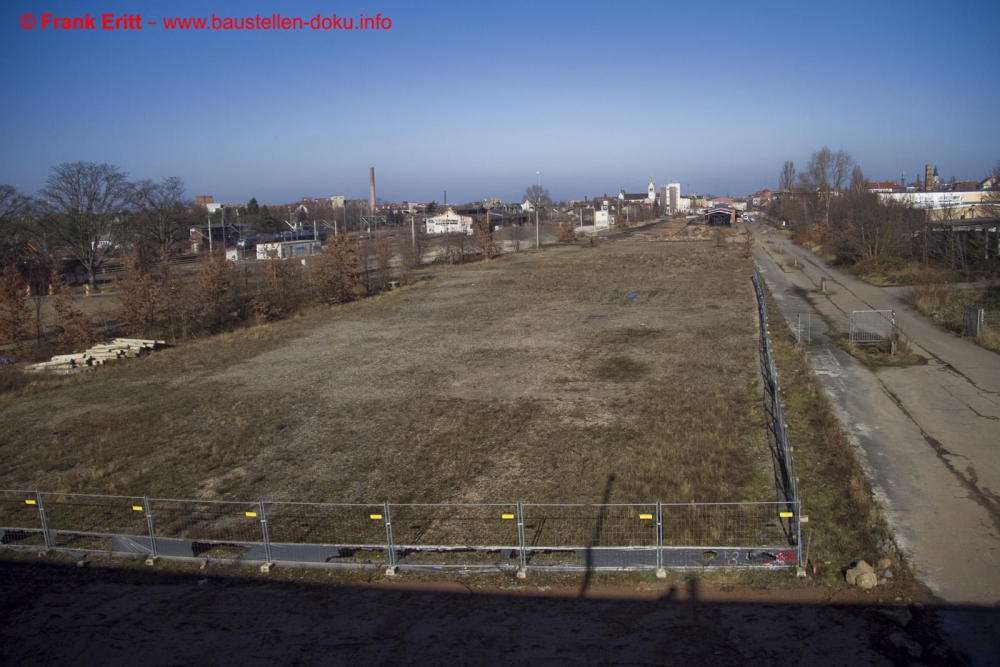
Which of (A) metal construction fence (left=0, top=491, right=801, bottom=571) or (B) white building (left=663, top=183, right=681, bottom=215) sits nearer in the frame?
(A) metal construction fence (left=0, top=491, right=801, bottom=571)

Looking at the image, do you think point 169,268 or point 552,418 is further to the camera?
point 169,268

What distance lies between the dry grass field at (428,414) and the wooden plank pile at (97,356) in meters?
1.04

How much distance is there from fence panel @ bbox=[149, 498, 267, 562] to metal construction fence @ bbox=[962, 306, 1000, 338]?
65.5 feet

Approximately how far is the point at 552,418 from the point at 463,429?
6.48 feet

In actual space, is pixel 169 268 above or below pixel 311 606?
above

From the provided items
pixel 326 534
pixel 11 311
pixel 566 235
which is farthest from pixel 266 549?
pixel 566 235

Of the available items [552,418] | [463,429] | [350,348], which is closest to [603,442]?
[552,418]

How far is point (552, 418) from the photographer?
1496 cm

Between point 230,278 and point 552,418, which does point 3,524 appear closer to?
point 552,418

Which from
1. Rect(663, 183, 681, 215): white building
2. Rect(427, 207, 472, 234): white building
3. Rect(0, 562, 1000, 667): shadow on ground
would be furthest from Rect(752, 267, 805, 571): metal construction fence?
Rect(663, 183, 681, 215): white building

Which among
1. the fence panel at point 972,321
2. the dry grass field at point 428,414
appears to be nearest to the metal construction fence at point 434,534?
the dry grass field at point 428,414

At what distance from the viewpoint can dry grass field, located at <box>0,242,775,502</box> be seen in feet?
38.7

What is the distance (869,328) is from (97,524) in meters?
19.7

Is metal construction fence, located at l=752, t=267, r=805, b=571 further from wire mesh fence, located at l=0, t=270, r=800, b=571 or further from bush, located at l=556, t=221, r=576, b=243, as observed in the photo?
bush, located at l=556, t=221, r=576, b=243
